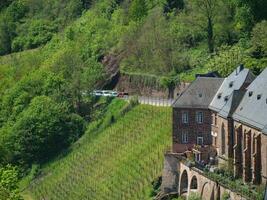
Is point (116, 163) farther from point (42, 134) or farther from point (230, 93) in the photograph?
point (42, 134)

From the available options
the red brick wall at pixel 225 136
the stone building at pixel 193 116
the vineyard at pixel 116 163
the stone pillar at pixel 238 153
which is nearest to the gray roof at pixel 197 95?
the stone building at pixel 193 116

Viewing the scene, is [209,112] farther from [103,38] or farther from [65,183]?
[103,38]

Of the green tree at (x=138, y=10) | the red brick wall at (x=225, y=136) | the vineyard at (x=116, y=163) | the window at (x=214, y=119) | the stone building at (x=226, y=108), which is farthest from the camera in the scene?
the green tree at (x=138, y=10)

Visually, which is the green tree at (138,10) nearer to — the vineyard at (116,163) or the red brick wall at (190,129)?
the vineyard at (116,163)

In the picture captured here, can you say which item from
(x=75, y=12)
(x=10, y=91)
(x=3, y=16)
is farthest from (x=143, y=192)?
(x=3, y=16)

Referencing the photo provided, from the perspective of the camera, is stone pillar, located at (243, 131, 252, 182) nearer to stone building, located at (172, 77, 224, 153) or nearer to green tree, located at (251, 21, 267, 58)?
stone building, located at (172, 77, 224, 153)

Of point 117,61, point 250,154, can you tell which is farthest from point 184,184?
point 117,61
